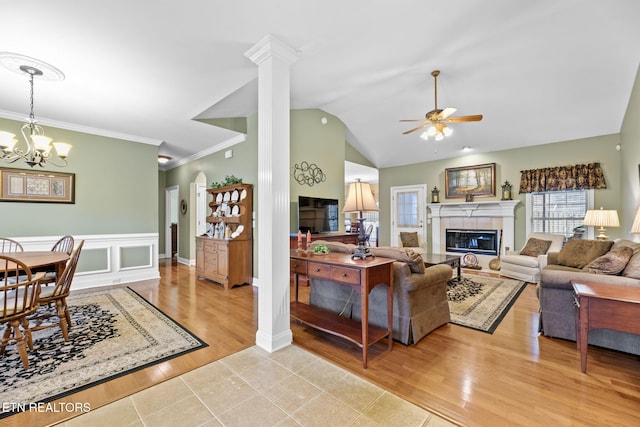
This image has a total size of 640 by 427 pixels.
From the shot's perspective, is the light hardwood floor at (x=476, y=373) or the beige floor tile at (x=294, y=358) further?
the beige floor tile at (x=294, y=358)

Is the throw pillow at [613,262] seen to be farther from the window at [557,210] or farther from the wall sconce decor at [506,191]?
the wall sconce decor at [506,191]

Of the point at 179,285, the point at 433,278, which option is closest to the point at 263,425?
the point at 433,278

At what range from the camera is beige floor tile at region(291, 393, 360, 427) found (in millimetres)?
1586

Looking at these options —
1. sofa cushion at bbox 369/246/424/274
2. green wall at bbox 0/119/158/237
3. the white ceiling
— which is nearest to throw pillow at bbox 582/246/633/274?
sofa cushion at bbox 369/246/424/274

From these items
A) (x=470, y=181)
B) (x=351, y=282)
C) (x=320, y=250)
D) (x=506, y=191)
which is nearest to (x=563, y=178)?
(x=506, y=191)

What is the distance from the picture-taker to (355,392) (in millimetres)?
1853

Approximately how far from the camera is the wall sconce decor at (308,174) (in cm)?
514

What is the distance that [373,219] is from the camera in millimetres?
12477

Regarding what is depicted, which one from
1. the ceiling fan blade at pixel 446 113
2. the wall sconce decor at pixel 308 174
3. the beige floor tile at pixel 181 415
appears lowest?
the beige floor tile at pixel 181 415

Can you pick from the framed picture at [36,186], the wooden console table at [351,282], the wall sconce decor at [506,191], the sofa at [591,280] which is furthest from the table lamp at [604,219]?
the framed picture at [36,186]

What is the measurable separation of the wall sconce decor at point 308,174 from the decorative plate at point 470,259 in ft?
12.2

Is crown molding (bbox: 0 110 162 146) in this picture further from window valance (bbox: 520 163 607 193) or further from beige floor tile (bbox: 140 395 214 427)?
window valance (bbox: 520 163 607 193)

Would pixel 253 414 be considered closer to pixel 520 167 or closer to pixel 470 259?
pixel 470 259

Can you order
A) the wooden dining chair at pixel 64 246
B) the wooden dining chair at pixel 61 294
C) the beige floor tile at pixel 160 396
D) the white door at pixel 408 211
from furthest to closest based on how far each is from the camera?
the white door at pixel 408 211 → the wooden dining chair at pixel 64 246 → the wooden dining chair at pixel 61 294 → the beige floor tile at pixel 160 396
